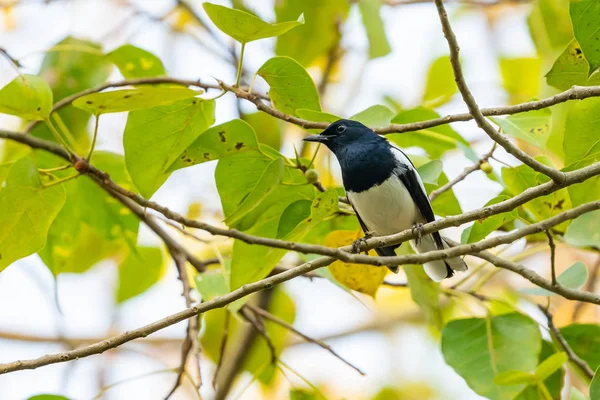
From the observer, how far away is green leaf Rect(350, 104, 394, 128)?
2.44 metres

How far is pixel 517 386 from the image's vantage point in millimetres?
2381

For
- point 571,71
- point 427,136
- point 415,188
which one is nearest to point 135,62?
point 427,136

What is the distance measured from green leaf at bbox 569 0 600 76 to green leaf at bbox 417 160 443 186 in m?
0.63

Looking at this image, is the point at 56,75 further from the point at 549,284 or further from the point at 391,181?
the point at 549,284

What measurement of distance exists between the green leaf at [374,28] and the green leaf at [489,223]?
2.84 feet

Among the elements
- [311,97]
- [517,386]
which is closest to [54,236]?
[311,97]

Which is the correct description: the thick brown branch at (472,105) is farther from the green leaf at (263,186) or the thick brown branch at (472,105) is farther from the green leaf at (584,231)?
the green leaf at (263,186)

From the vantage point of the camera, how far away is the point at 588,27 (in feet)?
6.23

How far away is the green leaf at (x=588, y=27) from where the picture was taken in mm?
1876

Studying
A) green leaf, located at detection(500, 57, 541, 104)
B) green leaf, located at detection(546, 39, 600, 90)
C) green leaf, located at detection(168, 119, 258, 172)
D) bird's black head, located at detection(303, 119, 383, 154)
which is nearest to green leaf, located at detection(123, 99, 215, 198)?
green leaf, located at detection(168, 119, 258, 172)

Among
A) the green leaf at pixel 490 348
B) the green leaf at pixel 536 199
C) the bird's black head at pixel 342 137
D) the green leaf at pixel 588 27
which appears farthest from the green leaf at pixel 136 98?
the bird's black head at pixel 342 137

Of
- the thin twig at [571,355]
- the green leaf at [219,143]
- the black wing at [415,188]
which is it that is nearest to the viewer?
the green leaf at [219,143]

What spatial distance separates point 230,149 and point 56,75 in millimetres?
1533

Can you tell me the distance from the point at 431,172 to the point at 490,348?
66cm
